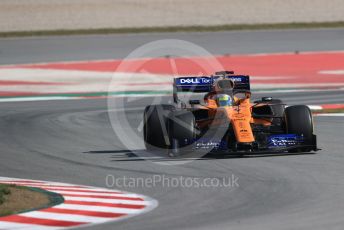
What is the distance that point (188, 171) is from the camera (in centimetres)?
1453

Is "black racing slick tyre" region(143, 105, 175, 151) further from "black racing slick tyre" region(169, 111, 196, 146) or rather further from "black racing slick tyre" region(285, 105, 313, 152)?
"black racing slick tyre" region(285, 105, 313, 152)

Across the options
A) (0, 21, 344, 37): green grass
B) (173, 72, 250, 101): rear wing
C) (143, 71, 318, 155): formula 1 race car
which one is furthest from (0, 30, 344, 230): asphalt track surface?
(0, 21, 344, 37): green grass

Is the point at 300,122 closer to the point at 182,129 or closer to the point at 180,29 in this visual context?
the point at 182,129

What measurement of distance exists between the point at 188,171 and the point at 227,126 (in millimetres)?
1567

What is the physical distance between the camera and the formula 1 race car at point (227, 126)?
15.6m

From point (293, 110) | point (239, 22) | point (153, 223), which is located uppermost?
point (239, 22)

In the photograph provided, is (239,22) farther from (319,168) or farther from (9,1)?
(319,168)

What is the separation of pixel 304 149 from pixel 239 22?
1456 inches

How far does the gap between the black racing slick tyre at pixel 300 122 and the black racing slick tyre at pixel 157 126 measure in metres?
2.10

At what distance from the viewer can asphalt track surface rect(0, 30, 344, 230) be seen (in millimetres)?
10648

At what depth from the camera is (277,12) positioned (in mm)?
52719

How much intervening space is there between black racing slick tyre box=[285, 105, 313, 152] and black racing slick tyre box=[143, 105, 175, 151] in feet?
6.89

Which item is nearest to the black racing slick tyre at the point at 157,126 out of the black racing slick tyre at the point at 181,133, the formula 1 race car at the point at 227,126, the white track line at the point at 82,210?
the formula 1 race car at the point at 227,126

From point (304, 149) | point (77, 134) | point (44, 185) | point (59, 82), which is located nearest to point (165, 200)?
point (44, 185)
